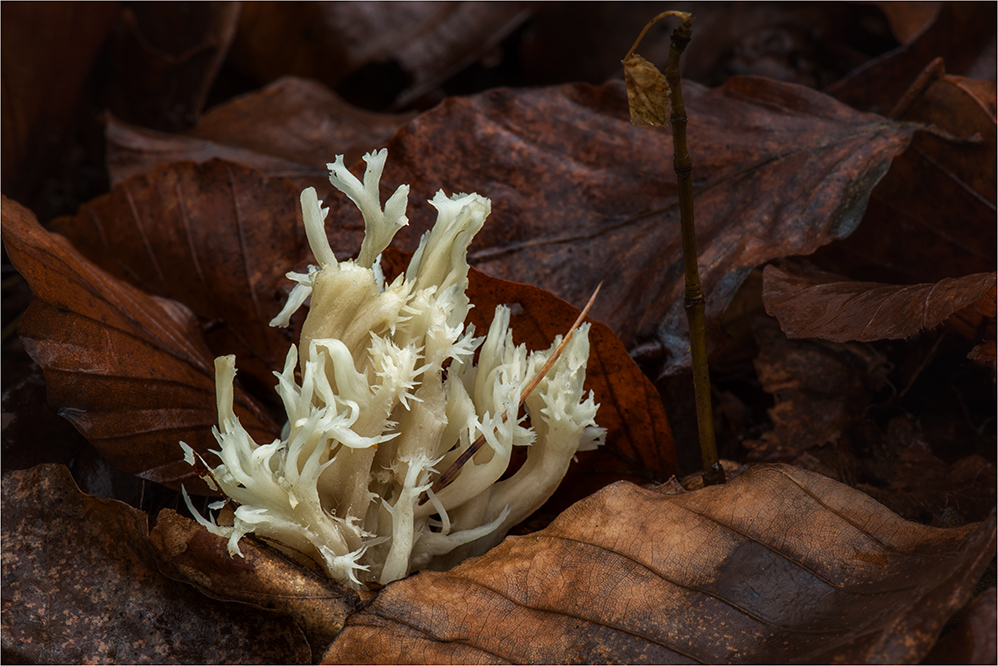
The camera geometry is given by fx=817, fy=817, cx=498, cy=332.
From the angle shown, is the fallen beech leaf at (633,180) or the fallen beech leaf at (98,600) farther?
the fallen beech leaf at (633,180)

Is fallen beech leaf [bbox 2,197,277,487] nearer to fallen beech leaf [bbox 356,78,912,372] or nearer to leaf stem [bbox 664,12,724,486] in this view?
fallen beech leaf [bbox 356,78,912,372]

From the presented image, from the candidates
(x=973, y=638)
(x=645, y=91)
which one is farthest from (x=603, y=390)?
(x=973, y=638)

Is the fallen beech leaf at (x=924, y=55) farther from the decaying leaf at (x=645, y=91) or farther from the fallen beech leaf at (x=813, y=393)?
the decaying leaf at (x=645, y=91)

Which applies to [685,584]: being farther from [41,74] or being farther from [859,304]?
[41,74]

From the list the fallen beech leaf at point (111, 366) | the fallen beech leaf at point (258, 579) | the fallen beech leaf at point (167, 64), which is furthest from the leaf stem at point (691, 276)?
the fallen beech leaf at point (167, 64)

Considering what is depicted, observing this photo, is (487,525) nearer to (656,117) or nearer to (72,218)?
(656,117)
